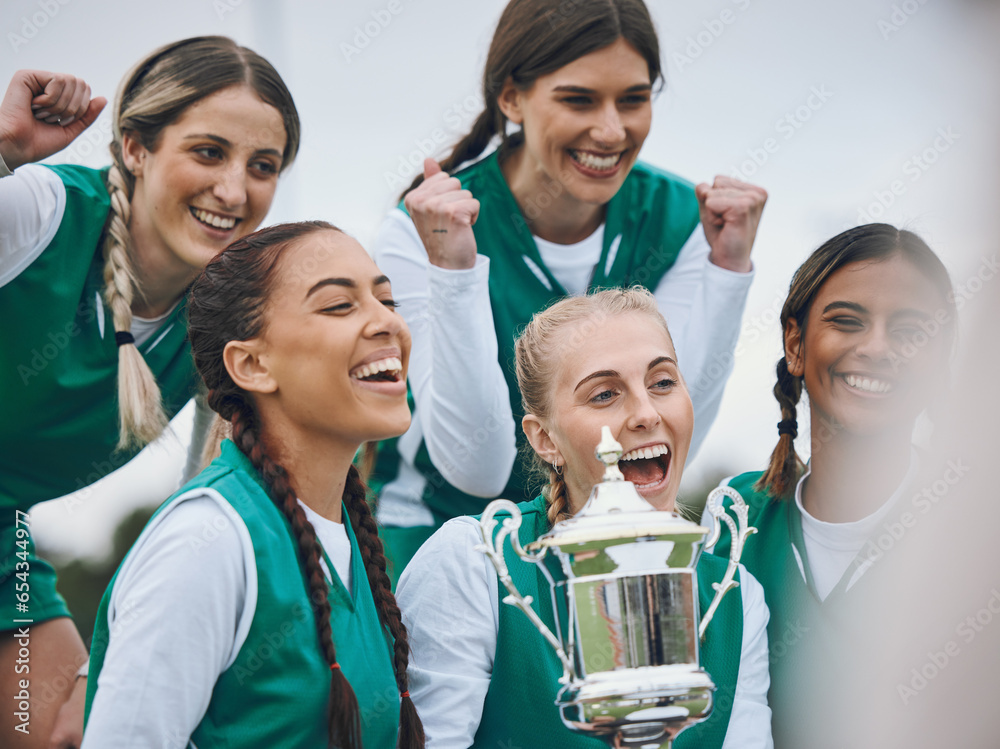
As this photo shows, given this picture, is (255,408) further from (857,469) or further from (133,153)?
(857,469)

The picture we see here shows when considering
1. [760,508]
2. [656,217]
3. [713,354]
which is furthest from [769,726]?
[656,217]

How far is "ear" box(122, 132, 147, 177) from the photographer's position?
9.70 feet

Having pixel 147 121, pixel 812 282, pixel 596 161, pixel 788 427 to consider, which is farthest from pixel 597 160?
pixel 147 121

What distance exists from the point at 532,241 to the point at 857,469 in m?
1.11

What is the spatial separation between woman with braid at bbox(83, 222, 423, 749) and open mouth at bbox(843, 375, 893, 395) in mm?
1087

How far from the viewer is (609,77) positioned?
3.02 metres

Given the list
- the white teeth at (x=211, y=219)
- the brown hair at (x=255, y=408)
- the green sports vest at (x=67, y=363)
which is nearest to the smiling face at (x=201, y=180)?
the white teeth at (x=211, y=219)

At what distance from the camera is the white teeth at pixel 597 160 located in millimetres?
3070

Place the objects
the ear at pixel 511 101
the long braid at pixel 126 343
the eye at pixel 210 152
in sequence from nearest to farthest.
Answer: the long braid at pixel 126 343 < the eye at pixel 210 152 < the ear at pixel 511 101

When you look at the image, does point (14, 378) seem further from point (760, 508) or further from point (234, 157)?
point (760, 508)

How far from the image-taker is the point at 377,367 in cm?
213

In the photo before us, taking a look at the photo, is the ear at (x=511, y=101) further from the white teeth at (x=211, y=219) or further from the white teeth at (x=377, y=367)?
the white teeth at (x=377, y=367)

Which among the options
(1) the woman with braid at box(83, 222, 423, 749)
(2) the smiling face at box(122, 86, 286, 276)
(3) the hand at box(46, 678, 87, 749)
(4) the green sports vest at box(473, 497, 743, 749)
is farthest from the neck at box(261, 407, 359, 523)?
(3) the hand at box(46, 678, 87, 749)

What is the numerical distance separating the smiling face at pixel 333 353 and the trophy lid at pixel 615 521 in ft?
1.46
